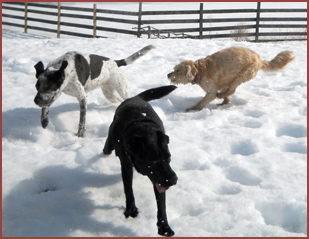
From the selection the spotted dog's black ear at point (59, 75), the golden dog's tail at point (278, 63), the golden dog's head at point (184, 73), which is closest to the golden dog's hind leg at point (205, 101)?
the golden dog's head at point (184, 73)

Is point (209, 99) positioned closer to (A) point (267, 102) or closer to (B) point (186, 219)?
(A) point (267, 102)

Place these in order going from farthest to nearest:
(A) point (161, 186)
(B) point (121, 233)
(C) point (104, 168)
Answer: (C) point (104, 168) → (B) point (121, 233) → (A) point (161, 186)

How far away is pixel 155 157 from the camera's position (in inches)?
84.8

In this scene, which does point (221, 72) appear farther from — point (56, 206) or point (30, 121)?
point (56, 206)

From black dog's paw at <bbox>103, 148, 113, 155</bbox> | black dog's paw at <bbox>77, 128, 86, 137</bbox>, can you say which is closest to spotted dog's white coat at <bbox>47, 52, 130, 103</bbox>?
black dog's paw at <bbox>77, 128, 86, 137</bbox>

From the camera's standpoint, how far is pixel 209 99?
5102mm

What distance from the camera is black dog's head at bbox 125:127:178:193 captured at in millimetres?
2156

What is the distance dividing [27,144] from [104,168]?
1101mm

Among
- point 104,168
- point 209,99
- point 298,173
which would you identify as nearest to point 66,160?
point 104,168

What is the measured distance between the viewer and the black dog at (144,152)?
217 centimetres

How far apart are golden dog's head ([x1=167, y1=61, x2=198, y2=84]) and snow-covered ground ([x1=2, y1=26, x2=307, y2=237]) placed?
292mm

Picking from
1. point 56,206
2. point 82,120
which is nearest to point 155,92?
point 82,120

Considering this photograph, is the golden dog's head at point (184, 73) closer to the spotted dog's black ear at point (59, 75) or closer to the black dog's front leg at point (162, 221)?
the spotted dog's black ear at point (59, 75)

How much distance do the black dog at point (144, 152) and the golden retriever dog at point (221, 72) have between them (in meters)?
2.44
